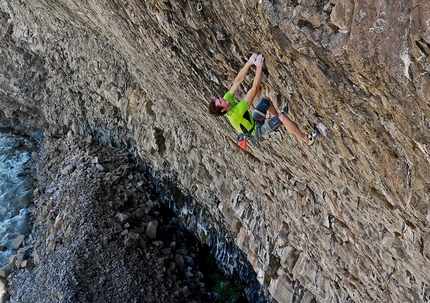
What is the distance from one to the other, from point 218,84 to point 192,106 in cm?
239

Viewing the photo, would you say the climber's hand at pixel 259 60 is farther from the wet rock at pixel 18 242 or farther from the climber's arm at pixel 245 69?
the wet rock at pixel 18 242

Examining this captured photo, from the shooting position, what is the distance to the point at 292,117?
538 centimetres

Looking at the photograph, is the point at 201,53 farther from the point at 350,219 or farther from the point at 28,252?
the point at 28,252

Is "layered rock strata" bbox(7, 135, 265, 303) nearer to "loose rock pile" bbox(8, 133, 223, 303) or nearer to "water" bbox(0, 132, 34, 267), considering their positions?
"loose rock pile" bbox(8, 133, 223, 303)

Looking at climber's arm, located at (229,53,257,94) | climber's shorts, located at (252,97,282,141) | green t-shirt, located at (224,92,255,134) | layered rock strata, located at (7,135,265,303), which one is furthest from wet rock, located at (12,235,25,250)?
climber's arm, located at (229,53,257,94)

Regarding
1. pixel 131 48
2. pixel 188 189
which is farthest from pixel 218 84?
pixel 188 189

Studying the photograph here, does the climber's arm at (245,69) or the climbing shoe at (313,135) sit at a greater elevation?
the climber's arm at (245,69)

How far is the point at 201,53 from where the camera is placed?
241 inches

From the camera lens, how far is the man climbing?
5124mm

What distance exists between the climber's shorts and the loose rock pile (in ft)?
20.7

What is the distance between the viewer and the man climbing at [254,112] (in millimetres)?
5124

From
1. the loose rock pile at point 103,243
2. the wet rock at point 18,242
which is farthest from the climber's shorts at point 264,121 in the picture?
the wet rock at point 18,242

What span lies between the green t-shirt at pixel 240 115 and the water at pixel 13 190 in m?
9.98

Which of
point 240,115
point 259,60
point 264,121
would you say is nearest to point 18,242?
point 240,115
